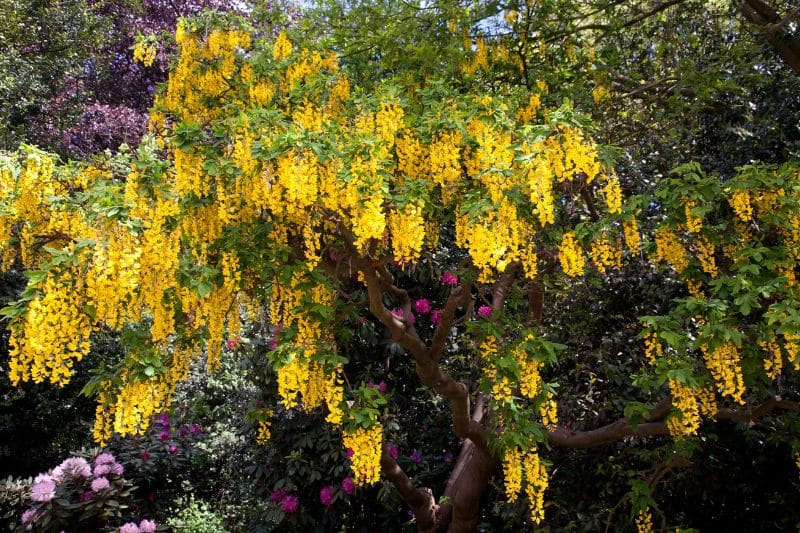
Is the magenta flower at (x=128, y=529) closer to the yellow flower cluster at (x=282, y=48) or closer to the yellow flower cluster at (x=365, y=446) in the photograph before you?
the yellow flower cluster at (x=365, y=446)

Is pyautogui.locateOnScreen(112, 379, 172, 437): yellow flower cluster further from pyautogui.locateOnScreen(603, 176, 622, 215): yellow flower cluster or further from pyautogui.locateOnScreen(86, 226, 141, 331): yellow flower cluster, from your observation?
pyautogui.locateOnScreen(603, 176, 622, 215): yellow flower cluster

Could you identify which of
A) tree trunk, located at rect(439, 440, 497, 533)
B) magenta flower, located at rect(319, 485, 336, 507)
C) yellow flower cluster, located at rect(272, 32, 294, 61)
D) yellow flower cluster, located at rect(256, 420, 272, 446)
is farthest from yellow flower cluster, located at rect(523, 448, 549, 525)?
yellow flower cluster, located at rect(272, 32, 294, 61)

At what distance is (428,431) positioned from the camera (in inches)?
218

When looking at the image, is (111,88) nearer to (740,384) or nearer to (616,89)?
(616,89)

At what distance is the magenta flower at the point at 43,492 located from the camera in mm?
4992

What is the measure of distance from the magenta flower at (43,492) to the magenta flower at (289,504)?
178 cm

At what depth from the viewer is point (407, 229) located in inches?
130

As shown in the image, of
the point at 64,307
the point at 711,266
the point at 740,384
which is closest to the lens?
the point at 64,307

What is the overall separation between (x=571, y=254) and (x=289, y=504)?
10.1 feet

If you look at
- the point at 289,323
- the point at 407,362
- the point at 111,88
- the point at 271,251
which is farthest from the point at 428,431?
the point at 111,88

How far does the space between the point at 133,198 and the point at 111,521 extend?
11.7 ft

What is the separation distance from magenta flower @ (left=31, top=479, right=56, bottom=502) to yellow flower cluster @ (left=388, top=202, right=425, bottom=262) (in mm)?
3626

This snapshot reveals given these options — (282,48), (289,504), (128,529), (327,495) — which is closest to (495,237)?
(282,48)

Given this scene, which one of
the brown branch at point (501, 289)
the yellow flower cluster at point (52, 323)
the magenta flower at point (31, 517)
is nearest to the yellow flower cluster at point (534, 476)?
the brown branch at point (501, 289)
